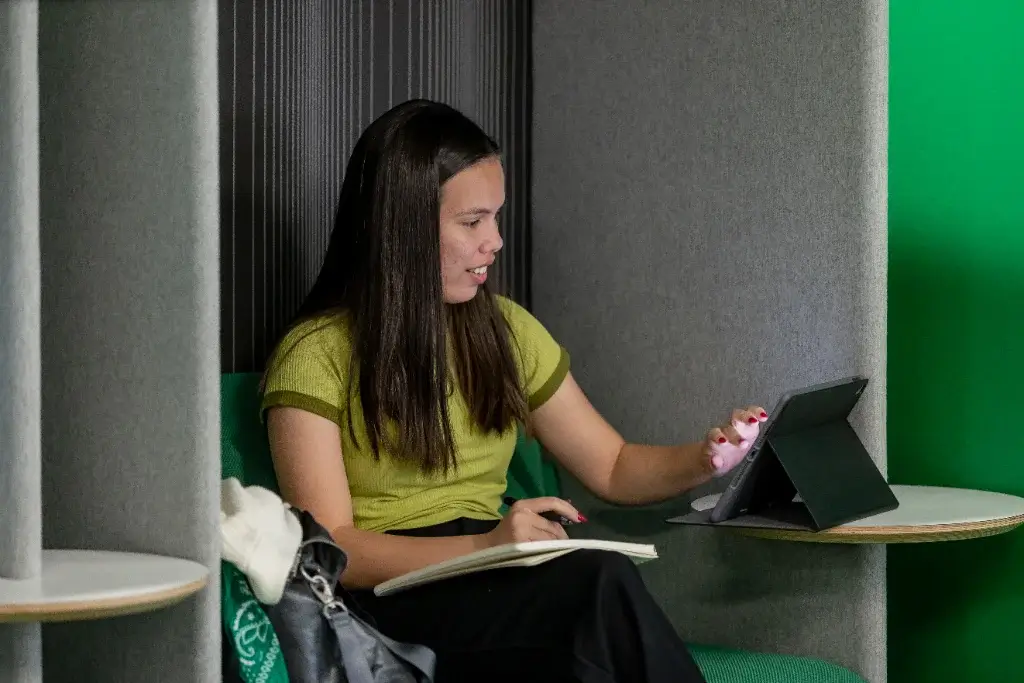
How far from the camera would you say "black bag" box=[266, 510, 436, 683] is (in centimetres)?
147

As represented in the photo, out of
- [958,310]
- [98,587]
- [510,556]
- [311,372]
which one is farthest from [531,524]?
[958,310]

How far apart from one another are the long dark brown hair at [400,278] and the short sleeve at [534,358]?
0.49ft

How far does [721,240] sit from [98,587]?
1224mm

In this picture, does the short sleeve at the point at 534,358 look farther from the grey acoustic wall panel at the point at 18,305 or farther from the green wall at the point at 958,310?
the grey acoustic wall panel at the point at 18,305

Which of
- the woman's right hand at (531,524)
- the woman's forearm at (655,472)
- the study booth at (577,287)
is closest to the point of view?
the study booth at (577,287)

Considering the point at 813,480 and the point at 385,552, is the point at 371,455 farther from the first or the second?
the point at 813,480

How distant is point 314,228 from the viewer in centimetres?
210

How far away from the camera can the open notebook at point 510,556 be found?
150cm

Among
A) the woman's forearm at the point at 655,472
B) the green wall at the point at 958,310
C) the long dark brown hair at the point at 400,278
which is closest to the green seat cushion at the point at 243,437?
the long dark brown hair at the point at 400,278

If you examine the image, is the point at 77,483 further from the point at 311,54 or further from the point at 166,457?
the point at 311,54

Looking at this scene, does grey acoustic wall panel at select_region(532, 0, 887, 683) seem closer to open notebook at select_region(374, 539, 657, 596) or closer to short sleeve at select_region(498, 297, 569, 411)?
short sleeve at select_region(498, 297, 569, 411)

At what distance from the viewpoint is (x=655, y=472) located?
2.03 meters

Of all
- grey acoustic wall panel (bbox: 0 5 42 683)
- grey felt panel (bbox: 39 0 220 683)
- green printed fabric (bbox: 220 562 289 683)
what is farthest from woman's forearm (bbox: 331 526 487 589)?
grey acoustic wall panel (bbox: 0 5 42 683)

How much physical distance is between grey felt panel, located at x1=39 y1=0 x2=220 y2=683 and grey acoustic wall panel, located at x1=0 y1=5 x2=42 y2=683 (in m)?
0.12
